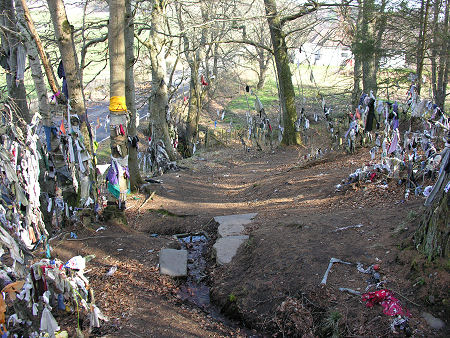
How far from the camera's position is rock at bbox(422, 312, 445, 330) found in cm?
334

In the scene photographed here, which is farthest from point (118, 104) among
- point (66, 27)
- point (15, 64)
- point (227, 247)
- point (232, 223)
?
point (227, 247)

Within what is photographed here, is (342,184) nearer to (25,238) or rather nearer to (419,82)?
(25,238)

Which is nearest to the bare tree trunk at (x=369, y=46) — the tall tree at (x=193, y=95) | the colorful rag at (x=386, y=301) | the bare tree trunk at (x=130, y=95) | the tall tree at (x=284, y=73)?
the tall tree at (x=284, y=73)

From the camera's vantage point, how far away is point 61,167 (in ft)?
20.1

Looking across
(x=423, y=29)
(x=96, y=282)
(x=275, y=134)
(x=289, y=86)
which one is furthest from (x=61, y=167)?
(x=275, y=134)

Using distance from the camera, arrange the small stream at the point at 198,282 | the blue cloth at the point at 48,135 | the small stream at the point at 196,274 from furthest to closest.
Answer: the blue cloth at the point at 48,135 < the small stream at the point at 196,274 < the small stream at the point at 198,282

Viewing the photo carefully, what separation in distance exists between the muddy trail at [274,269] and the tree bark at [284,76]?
20.5 feet

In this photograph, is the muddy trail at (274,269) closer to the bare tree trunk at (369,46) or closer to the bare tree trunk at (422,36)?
the bare tree trunk at (422,36)

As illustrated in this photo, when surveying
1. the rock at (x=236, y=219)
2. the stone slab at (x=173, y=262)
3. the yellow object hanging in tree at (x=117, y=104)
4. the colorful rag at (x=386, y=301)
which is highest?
the yellow object hanging in tree at (x=117, y=104)

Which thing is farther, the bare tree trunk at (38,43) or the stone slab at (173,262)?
the bare tree trunk at (38,43)

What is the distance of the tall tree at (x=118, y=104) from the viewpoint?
6.22m

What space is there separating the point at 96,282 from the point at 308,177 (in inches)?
218

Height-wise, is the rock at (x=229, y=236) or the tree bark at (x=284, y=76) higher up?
the tree bark at (x=284, y=76)

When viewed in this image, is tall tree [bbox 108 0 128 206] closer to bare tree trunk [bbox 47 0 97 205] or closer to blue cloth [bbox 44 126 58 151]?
bare tree trunk [bbox 47 0 97 205]
